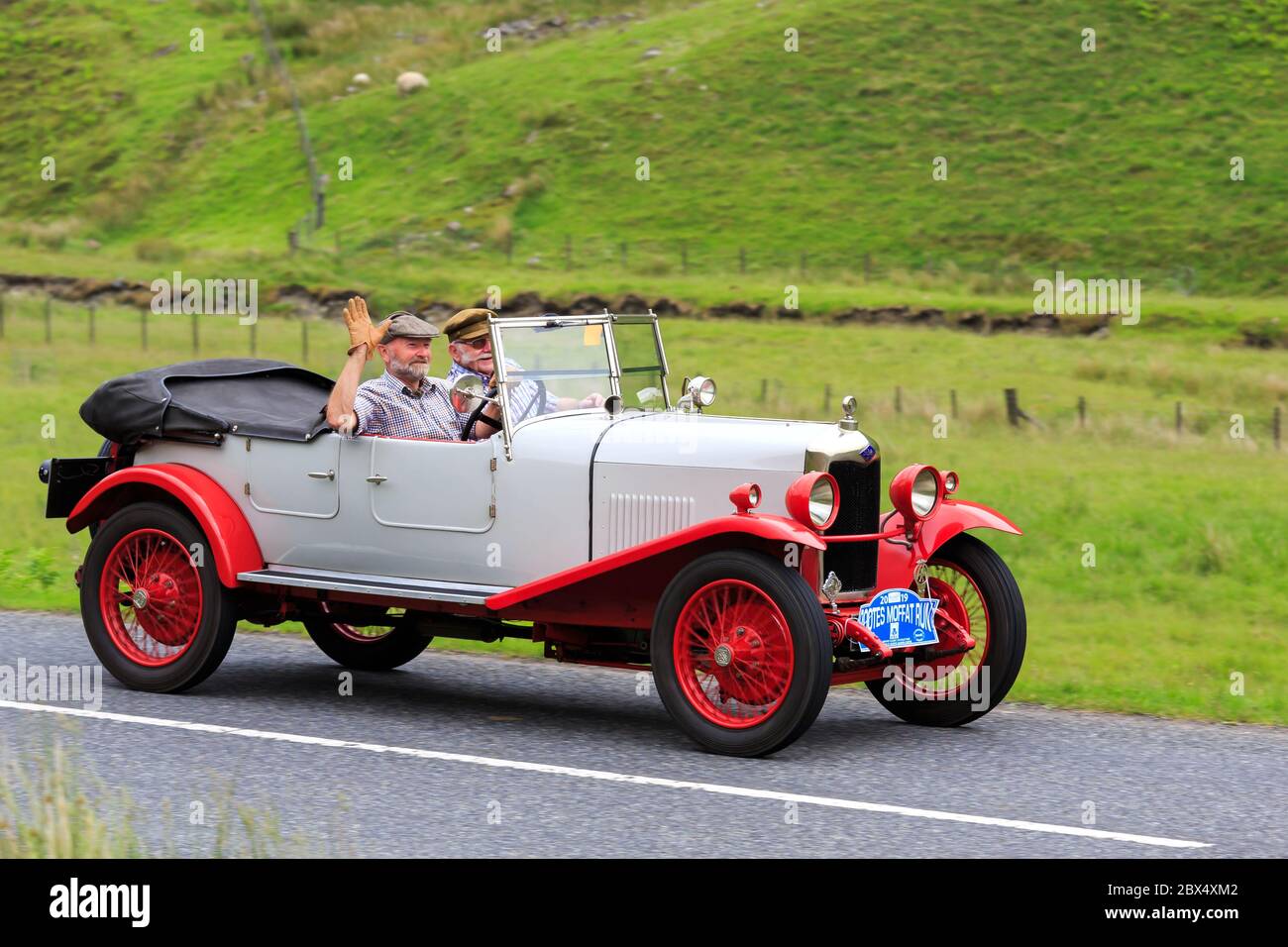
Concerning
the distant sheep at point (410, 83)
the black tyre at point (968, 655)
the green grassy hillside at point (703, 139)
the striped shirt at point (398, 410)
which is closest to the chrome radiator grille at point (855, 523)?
the black tyre at point (968, 655)

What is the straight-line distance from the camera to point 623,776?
712 centimetres

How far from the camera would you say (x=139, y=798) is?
6.66 metres

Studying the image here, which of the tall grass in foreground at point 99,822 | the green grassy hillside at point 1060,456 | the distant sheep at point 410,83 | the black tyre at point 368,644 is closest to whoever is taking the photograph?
the tall grass in foreground at point 99,822

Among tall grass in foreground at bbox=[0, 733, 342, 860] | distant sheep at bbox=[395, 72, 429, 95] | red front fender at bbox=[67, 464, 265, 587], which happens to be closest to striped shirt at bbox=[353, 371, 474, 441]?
red front fender at bbox=[67, 464, 265, 587]

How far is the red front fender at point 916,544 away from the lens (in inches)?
314

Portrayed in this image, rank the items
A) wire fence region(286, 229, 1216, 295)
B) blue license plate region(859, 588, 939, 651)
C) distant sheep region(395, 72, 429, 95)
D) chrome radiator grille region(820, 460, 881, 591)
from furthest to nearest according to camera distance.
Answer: distant sheep region(395, 72, 429, 95) → wire fence region(286, 229, 1216, 295) → chrome radiator grille region(820, 460, 881, 591) → blue license plate region(859, 588, 939, 651)

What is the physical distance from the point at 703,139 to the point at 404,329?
4885cm

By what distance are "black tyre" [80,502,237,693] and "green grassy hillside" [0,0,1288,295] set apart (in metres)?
34.6

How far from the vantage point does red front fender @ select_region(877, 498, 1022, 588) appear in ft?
26.2

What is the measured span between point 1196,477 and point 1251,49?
147ft

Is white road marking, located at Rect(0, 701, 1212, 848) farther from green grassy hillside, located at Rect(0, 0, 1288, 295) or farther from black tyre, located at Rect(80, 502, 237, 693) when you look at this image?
green grassy hillside, located at Rect(0, 0, 1288, 295)

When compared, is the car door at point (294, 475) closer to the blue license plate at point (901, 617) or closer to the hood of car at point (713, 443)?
the hood of car at point (713, 443)

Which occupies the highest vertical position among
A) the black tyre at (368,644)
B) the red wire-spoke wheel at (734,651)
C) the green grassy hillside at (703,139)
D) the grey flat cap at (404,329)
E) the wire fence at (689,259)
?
the green grassy hillside at (703,139)

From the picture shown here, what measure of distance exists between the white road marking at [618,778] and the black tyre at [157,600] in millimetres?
544
